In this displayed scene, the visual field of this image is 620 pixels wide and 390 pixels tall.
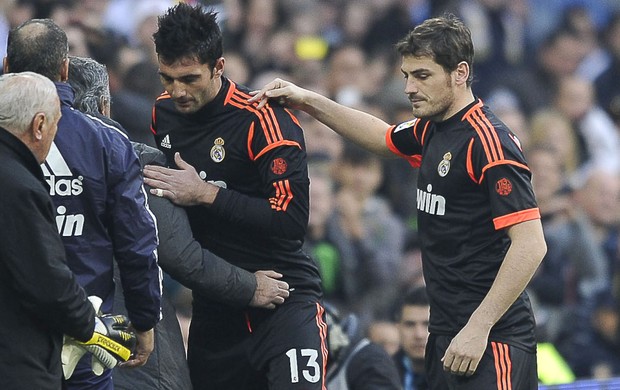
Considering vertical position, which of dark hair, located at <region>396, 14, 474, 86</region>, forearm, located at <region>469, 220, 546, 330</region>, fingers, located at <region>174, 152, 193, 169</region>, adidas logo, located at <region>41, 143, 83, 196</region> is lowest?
forearm, located at <region>469, 220, 546, 330</region>

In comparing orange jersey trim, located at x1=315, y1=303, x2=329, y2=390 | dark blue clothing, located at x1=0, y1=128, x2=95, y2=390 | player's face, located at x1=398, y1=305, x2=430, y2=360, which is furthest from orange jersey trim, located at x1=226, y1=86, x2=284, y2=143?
player's face, located at x1=398, y1=305, x2=430, y2=360

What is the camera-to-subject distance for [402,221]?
1104cm

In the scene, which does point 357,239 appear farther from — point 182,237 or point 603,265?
point 182,237

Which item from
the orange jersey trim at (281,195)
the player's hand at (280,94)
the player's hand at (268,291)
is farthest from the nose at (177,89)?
the player's hand at (268,291)

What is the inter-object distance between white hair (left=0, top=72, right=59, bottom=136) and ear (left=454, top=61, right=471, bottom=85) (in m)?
1.77

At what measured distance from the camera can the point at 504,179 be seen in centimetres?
536

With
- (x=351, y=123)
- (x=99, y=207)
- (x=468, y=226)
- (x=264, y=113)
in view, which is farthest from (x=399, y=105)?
(x=99, y=207)

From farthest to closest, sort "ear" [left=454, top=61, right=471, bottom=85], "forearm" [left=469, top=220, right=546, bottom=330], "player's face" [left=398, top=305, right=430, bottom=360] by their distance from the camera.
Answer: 1. "player's face" [left=398, top=305, right=430, bottom=360]
2. "ear" [left=454, top=61, right=471, bottom=85]
3. "forearm" [left=469, top=220, right=546, bottom=330]

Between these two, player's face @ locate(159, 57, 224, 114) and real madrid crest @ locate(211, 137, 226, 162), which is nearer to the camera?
player's face @ locate(159, 57, 224, 114)

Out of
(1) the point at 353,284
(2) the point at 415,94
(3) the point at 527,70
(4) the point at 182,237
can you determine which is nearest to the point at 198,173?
(4) the point at 182,237

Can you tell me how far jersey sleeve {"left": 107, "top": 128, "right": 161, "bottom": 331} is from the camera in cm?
506

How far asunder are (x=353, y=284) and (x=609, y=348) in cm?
231

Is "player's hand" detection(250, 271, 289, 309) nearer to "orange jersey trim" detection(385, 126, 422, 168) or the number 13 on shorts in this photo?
the number 13 on shorts

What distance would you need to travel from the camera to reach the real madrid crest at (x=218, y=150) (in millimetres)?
5855
